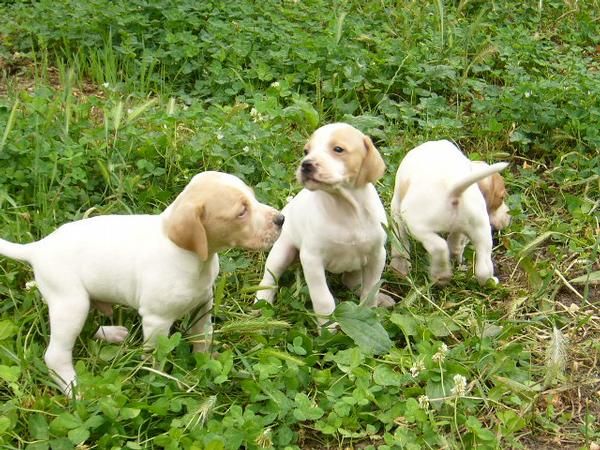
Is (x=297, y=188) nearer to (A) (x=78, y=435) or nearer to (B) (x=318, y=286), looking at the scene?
(B) (x=318, y=286)

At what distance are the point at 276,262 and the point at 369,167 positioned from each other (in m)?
0.88

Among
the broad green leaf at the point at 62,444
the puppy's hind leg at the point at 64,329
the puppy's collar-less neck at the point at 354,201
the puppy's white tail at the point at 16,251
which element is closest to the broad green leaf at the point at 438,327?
the puppy's collar-less neck at the point at 354,201

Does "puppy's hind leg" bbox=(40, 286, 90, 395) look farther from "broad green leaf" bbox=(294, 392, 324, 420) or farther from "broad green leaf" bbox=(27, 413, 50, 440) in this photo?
"broad green leaf" bbox=(294, 392, 324, 420)

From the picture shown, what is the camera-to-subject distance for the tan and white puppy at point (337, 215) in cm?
455

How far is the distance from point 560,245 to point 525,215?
1.16 feet

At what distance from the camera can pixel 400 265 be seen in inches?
212

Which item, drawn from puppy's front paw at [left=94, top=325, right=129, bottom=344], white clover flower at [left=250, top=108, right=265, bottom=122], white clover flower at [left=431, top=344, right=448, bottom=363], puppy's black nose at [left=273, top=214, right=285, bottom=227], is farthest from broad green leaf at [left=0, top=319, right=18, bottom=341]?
white clover flower at [left=250, top=108, right=265, bottom=122]

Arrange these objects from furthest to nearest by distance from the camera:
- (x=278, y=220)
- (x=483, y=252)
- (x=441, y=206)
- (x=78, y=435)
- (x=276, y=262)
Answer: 1. (x=276, y=262)
2. (x=483, y=252)
3. (x=441, y=206)
4. (x=278, y=220)
5. (x=78, y=435)

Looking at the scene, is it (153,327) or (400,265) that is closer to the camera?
(153,327)

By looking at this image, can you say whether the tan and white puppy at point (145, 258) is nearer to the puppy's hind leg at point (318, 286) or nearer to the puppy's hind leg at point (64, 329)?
the puppy's hind leg at point (64, 329)

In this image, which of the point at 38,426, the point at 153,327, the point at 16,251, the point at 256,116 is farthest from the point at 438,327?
the point at 256,116

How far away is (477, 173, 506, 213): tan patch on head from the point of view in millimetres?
5391

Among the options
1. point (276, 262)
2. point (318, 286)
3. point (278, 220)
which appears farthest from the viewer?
point (276, 262)

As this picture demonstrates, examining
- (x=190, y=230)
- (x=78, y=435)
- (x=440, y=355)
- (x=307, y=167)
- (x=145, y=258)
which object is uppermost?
(x=307, y=167)
